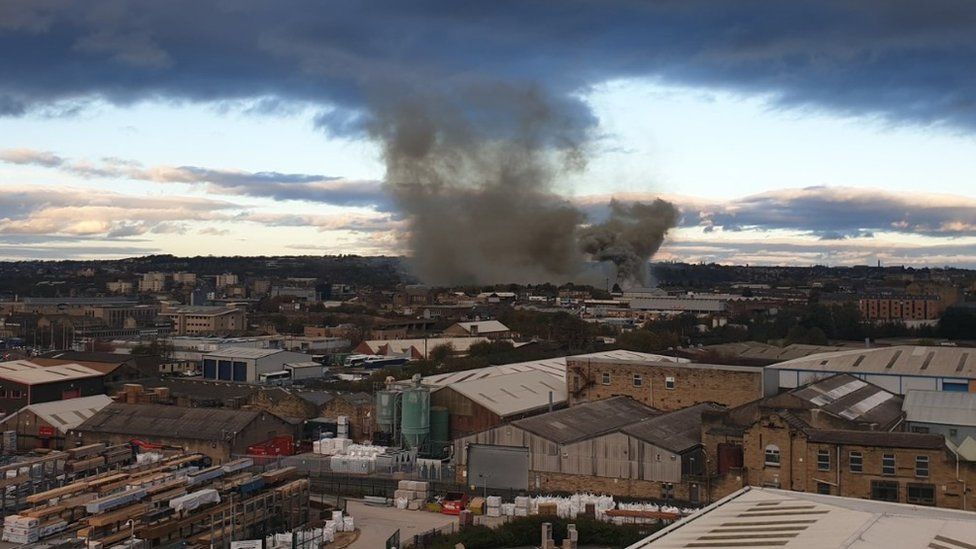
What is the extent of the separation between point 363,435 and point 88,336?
175ft

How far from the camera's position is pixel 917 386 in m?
31.7

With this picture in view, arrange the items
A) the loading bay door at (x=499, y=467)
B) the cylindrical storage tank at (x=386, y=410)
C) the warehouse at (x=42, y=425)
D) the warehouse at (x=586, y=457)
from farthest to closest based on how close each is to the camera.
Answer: the warehouse at (x=42, y=425), the cylindrical storage tank at (x=386, y=410), the loading bay door at (x=499, y=467), the warehouse at (x=586, y=457)

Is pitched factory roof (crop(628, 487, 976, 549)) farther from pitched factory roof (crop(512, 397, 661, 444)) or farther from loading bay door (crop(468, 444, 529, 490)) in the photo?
loading bay door (crop(468, 444, 529, 490))

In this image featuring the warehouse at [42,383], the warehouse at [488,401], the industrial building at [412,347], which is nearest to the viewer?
the warehouse at [488,401]

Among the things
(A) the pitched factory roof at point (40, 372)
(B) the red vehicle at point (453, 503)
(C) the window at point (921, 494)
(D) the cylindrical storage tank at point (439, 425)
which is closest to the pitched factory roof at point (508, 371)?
(D) the cylindrical storage tank at point (439, 425)

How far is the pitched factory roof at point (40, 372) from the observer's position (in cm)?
4044

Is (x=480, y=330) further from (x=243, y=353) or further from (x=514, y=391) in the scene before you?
(x=514, y=391)

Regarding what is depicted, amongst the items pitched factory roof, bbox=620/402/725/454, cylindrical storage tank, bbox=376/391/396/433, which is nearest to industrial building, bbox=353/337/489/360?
cylindrical storage tank, bbox=376/391/396/433

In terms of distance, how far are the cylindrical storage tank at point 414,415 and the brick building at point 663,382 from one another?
632 cm

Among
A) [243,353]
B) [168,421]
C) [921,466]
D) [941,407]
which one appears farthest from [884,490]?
[243,353]

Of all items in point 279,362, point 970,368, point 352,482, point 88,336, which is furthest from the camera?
point 88,336

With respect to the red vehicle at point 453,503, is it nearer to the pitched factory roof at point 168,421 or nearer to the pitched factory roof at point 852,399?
the pitched factory roof at point 168,421

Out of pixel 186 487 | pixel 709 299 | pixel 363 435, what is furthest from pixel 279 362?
pixel 709 299

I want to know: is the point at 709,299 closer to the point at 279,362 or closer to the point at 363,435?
the point at 279,362
